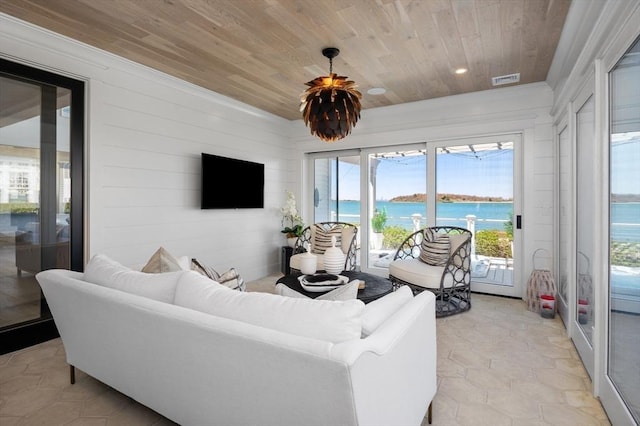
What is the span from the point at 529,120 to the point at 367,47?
2321mm

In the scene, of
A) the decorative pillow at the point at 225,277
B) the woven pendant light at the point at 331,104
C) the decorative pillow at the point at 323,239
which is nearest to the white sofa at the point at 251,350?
the decorative pillow at the point at 225,277

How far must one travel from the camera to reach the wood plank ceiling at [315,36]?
2.41m

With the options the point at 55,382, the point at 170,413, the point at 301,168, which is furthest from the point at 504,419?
the point at 301,168

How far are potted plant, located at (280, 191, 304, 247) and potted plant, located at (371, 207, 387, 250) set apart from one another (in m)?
1.14

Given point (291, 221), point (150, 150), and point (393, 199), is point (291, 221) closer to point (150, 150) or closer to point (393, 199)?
point (393, 199)

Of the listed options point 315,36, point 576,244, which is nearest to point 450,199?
point 576,244

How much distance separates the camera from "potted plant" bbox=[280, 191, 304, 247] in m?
5.34

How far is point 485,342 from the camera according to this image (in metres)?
2.90

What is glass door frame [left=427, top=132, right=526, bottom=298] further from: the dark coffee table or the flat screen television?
the flat screen television

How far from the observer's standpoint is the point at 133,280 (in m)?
1.77

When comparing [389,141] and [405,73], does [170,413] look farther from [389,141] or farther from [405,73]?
[389,141]

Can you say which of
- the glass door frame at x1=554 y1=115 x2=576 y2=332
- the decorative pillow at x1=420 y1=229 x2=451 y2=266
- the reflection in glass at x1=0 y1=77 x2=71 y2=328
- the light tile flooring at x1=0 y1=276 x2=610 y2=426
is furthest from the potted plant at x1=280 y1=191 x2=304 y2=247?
the glass door frame at x1=554 y1=115 x2=576 y2=332

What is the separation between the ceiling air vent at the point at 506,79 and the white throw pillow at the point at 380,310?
3159 mm

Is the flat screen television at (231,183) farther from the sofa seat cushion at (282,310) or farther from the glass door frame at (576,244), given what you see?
the glass door frame at (576,244)
